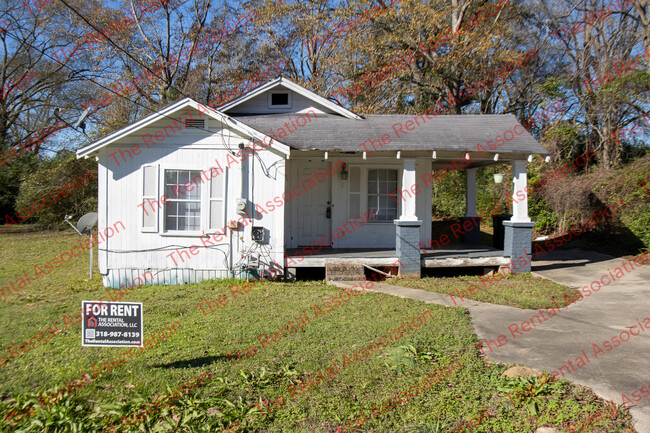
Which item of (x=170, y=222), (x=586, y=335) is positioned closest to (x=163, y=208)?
(x=170, y=222)

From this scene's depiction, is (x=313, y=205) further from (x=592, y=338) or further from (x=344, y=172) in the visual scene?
(x=592, y=338)

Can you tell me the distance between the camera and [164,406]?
3701 millimetres

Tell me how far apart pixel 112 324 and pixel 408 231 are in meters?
6.71

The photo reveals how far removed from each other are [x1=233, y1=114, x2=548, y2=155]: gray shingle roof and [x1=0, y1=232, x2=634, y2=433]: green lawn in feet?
13.5

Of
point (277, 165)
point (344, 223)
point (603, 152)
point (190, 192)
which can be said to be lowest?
point (344, 223)

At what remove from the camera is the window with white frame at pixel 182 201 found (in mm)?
9023

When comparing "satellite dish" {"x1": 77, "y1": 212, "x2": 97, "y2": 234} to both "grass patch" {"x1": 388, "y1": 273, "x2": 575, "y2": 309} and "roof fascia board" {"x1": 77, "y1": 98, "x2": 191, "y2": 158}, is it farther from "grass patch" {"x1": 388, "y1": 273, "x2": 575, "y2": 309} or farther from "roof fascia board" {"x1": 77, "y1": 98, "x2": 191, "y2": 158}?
"grass patch" {"x1": 388, "y1": 273, "x2": 575, "y2": 309}

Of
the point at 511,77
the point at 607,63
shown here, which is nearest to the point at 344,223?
the point at 607,63

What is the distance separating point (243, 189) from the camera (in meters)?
9.06

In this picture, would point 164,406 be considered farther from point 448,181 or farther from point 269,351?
point 448,181

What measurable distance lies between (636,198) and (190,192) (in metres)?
12.7

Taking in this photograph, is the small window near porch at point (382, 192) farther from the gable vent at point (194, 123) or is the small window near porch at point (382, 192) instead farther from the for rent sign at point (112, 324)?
the for rent sign at point (112, 324)

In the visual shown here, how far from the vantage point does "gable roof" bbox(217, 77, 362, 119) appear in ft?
38.0

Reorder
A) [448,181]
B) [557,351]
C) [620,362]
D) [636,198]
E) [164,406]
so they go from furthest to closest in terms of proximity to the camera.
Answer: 1. [448,181]
2. [636,198]
3. [557,351]
4. [620,362]
5. [164,406]
